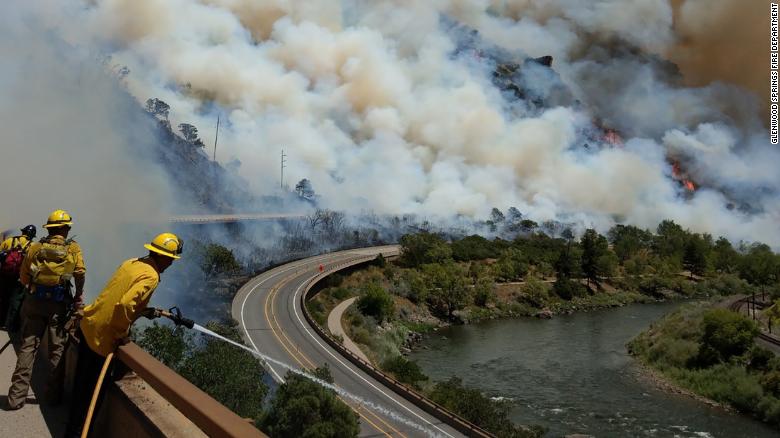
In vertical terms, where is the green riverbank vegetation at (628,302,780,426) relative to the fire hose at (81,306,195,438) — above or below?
below

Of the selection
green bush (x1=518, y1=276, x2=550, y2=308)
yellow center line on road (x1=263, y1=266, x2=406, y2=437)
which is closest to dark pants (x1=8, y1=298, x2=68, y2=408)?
yellow center line on road (x1=263, y1=266, x2=406, y2=437)

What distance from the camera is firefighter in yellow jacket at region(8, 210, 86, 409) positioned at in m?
5.07

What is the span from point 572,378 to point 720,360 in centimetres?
1095

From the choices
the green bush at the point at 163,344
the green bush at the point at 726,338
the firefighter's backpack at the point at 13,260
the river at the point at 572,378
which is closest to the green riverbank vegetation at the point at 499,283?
the river at the point at 572,378

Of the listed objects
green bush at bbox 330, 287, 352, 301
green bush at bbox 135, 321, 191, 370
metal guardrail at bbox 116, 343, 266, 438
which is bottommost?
green bush at bbox 330, 287, 352, 301

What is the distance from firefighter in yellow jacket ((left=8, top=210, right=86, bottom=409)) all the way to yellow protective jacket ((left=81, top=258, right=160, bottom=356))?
1.33 metres

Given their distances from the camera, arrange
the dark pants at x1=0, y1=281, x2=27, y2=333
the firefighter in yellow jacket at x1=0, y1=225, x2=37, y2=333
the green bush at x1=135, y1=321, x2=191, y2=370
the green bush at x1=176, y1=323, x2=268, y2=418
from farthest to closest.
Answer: the green bush at x1=135, y1=321, x2=191, y2=370
the green bush at x1=176, y1=323, x2=268, y2=418
the firefighter in yellow jacket at x1=0, y1=225, x2=37, y2=333
the dark pants at x1=0, y1=281, x2=27, y2=333

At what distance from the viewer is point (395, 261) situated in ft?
259

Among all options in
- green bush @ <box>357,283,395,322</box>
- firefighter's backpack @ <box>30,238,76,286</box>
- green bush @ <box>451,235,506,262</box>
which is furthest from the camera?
green bush @ <box>451,235,506,262</box>

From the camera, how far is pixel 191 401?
3.22 m

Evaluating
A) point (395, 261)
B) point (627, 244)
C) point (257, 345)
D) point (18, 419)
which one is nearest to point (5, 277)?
point (18, 419)

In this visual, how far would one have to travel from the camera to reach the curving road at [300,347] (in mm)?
25795

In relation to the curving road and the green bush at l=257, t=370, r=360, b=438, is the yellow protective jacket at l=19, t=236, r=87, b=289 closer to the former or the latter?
the green bush at l=257, t=370, r=360, b=438

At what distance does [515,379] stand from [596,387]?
5484mm
